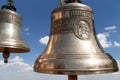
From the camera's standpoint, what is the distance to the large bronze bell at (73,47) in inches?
79.1

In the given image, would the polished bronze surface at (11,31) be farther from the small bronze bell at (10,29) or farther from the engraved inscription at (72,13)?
the engraved inscription at (72,13)

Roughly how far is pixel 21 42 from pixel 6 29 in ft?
1.08

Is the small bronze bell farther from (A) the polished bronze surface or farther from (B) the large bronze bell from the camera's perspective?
(B) the large bronze bell

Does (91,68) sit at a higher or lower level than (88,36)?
lower

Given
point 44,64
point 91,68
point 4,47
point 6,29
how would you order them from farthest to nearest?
point 6,29 → point 4,47 → point 44,64 → point 91,68

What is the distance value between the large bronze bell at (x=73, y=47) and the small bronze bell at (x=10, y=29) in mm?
1023

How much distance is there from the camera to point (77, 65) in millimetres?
1996

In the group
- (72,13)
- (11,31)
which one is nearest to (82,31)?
(72,13)

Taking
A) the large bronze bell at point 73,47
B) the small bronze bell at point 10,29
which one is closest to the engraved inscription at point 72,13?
the large bronze bell at point 73,47

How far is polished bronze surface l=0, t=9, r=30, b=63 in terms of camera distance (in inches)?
→ 130

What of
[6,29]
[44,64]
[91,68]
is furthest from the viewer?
[6,29]

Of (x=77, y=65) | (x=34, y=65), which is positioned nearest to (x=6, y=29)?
(x=34, y=65)

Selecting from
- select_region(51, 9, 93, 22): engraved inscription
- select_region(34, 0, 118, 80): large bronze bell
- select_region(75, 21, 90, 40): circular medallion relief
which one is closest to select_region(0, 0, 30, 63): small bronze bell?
select_region(34, 0, 118, 80): large bronze bell

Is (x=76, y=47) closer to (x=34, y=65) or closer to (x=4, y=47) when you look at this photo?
(x=34, y=65)
